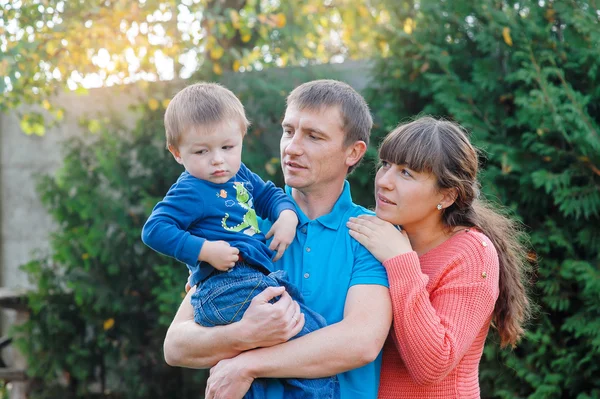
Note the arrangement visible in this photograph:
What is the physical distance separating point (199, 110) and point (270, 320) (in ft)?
2.36

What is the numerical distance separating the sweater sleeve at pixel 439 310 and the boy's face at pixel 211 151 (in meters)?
0.62

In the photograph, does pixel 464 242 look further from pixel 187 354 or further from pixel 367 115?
pixel 187 354

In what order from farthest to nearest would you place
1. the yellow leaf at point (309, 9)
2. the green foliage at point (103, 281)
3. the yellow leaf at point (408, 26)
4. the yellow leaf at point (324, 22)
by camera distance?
the yellow leaf at point (324, 22) < the yellow leaf at point (309, 9) < the green foliage at point (103, 281) < the yellow leaf at point (408, 26)

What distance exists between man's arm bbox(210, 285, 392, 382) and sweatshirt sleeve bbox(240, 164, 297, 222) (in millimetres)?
477

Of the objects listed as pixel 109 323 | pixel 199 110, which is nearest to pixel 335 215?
pixel 199 110

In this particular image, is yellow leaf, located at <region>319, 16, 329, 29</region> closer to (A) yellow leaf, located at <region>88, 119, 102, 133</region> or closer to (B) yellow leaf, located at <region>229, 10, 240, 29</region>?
(B) yellow leaf, located at <region>229, 10, 240, 29</region>

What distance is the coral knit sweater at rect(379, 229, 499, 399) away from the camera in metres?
2.15

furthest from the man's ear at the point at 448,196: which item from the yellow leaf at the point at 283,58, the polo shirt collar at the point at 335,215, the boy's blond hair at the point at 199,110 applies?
the yellow leaf at the point at 283,58

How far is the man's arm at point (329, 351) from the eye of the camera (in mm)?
2139

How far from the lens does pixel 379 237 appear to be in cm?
232

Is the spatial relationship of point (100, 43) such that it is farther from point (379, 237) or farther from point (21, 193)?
point (379, 237)

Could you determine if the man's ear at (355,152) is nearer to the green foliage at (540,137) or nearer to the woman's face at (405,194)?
the woman's face at (405,194)

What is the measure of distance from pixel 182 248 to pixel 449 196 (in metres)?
0.95

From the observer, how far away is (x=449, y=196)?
8.03ft
